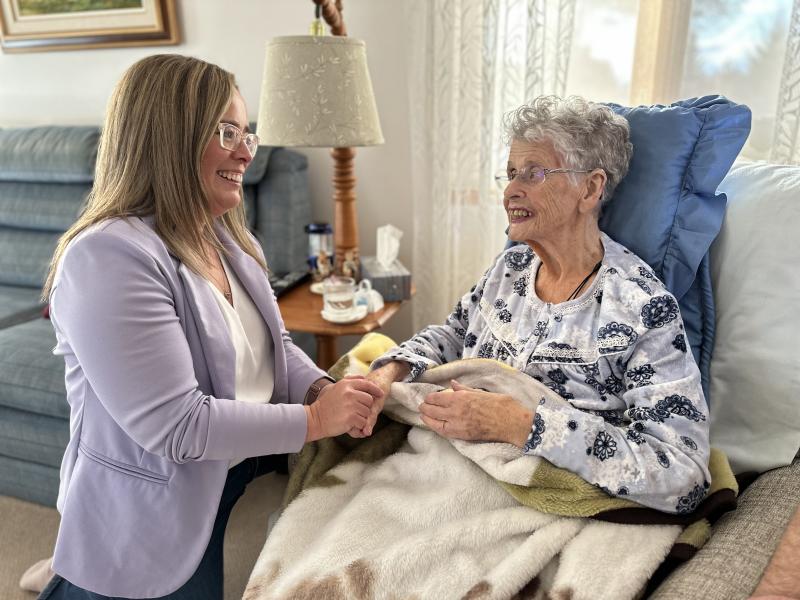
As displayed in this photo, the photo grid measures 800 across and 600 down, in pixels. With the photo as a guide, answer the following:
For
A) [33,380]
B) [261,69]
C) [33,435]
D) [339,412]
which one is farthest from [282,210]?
[339,412]

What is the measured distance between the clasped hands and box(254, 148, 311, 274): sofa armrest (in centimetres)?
121

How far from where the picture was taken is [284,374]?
1268mm

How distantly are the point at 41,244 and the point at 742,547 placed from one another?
8.48 ft

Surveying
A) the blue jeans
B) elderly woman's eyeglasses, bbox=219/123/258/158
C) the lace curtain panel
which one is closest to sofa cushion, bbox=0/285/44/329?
the blue jeans

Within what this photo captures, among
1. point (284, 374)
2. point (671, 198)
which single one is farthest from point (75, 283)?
point (671, 198)

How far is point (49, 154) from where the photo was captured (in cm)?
A: 238

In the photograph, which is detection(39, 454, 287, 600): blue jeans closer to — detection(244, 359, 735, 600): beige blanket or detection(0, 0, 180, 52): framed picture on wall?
detection(244, 359, 735, 600): beige blanket

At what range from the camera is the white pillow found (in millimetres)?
1112

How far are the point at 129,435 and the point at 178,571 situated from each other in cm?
25

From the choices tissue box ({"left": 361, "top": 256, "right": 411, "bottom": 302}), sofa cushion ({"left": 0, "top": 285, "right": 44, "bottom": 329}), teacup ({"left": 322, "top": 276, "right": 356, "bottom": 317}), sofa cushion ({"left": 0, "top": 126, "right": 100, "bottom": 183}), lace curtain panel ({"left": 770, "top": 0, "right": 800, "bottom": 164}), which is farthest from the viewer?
sofa cushion ({"left": 0, "top": 126, "right": 100, "bottom": 183})

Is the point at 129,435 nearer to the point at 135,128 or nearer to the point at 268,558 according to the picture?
the point at 268,558

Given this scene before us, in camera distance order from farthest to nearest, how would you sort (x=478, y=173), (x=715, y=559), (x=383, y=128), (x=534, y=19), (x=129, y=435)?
(x=383, y=128)
(x=478, y=173)
(x=534, y=19)
(x=129, y=435)
(x=715, y=559)

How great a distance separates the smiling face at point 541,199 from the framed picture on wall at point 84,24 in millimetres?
1836

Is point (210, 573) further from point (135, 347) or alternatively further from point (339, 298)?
point (339, 298)
